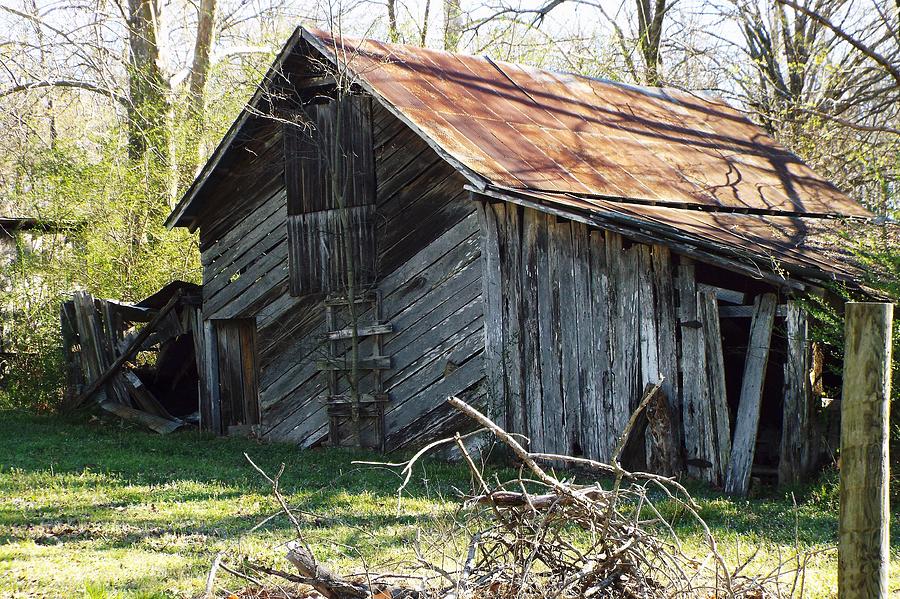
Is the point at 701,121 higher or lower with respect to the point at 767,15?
lower

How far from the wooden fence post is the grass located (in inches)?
70.9

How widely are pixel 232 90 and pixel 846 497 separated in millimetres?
20137

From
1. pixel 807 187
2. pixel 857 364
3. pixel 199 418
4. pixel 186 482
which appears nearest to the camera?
pixel 857 364

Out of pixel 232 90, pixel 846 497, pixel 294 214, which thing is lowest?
pixel 846 497

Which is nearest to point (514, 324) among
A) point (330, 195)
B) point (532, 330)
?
point (532, 330)

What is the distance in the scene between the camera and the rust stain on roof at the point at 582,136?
11578 mm

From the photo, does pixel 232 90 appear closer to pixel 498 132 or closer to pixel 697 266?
pixel 498 132

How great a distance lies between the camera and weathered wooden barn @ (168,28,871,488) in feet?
33.0

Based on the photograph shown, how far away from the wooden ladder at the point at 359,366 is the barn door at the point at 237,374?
2.30 m

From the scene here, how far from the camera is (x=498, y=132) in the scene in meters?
12.2

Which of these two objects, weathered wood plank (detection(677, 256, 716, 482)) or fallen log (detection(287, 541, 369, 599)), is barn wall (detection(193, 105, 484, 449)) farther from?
fallen log (detection(287, 541, 369, 599))

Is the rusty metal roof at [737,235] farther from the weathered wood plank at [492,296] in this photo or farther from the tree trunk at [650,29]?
the tree trunk at [650,29]

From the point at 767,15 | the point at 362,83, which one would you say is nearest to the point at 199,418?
the point at 362,83

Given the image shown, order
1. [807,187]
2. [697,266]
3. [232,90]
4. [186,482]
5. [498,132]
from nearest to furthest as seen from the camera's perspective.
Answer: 1. [186,482]
2. [697,266]
3. [498,132]
4. [807,187]
5. [232,90]
